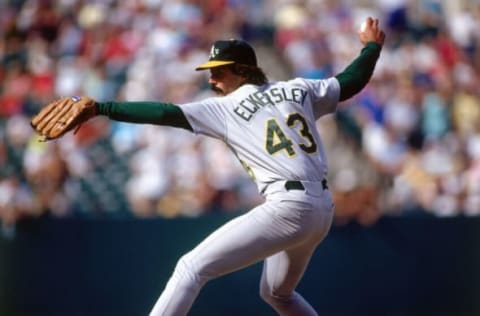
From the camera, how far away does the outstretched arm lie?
555 cm

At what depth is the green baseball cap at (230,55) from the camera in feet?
17.5

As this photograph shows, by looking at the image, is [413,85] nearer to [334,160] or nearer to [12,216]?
[334,160]

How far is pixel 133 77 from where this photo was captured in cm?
1128

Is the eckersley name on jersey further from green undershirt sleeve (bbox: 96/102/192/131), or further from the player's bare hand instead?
the player's bare hand

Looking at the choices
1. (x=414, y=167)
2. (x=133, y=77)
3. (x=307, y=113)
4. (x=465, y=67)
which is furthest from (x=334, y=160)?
(x=307, y=113)

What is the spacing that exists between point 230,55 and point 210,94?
549cm

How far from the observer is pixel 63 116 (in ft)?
16.8

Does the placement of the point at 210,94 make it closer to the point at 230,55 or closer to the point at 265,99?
the point at 230,55

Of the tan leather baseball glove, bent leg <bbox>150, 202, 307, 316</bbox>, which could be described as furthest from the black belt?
the tan leather baseball glove

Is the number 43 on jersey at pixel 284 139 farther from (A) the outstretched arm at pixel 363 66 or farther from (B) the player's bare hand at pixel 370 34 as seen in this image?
(B) the player's bare hand at pixel 370 34

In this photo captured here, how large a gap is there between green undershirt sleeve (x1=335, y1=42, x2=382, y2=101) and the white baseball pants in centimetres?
66

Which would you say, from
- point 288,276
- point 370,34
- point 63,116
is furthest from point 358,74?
point 63,116

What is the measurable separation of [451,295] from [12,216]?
13.5 feet

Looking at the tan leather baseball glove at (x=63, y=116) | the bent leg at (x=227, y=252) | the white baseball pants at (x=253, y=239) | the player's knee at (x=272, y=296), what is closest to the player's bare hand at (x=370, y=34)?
the white baseball pants at (x=253, y=239)
